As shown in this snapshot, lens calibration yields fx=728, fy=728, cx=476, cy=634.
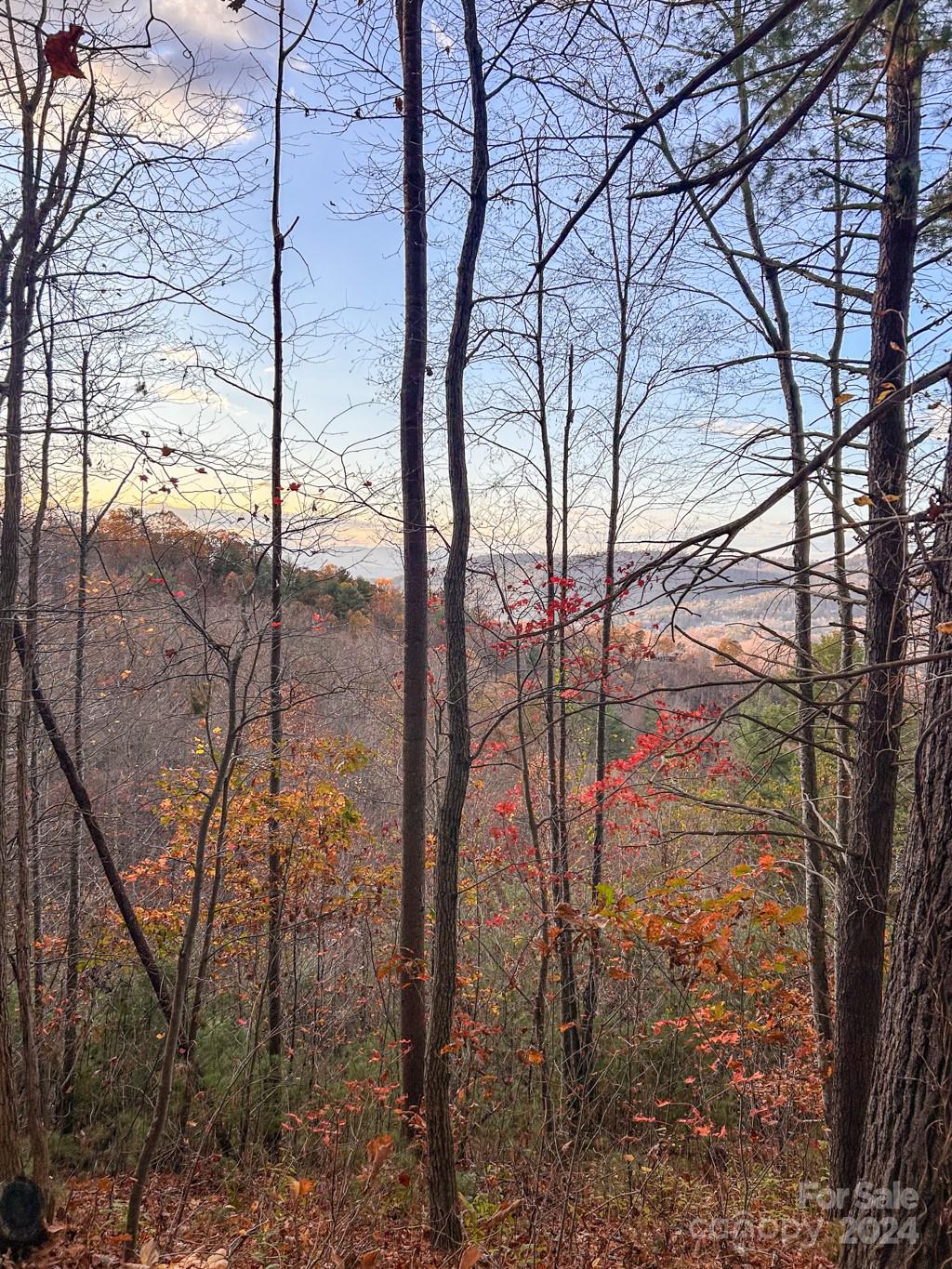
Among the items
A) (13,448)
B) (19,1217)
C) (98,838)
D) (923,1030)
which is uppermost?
(13,448)

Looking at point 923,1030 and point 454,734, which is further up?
point 454,734

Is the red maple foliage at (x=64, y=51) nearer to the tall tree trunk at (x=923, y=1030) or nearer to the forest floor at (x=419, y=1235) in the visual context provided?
→ the tall tree trunk at (x=923, y=1030)

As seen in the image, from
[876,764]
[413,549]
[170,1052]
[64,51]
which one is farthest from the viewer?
[413,549]

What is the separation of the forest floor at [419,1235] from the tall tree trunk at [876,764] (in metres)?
0.59

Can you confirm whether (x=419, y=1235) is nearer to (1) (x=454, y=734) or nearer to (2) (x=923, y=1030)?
(1) (x=454, y=734)

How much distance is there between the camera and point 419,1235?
13.6ft

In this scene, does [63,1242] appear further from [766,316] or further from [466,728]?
[766,316]

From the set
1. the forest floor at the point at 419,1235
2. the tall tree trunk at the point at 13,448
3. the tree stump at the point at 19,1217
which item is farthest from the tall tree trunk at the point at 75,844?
the tree stump at the point at 19,1217

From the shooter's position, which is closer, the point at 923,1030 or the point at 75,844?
the point at 923,1030

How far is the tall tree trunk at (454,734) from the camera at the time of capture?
3.94m

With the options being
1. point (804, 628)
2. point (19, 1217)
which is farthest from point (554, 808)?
point (19, 1217)

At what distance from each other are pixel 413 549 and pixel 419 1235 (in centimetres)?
425

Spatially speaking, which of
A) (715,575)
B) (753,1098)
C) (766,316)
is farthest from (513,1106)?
(766,316)

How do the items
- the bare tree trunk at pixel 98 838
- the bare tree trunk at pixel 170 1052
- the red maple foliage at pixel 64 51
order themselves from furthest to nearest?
the bare tree trunk at pixel 98 838 < the bare tree trunk at pixel 170 1052 < the red maple foliage at pixel 64 51
